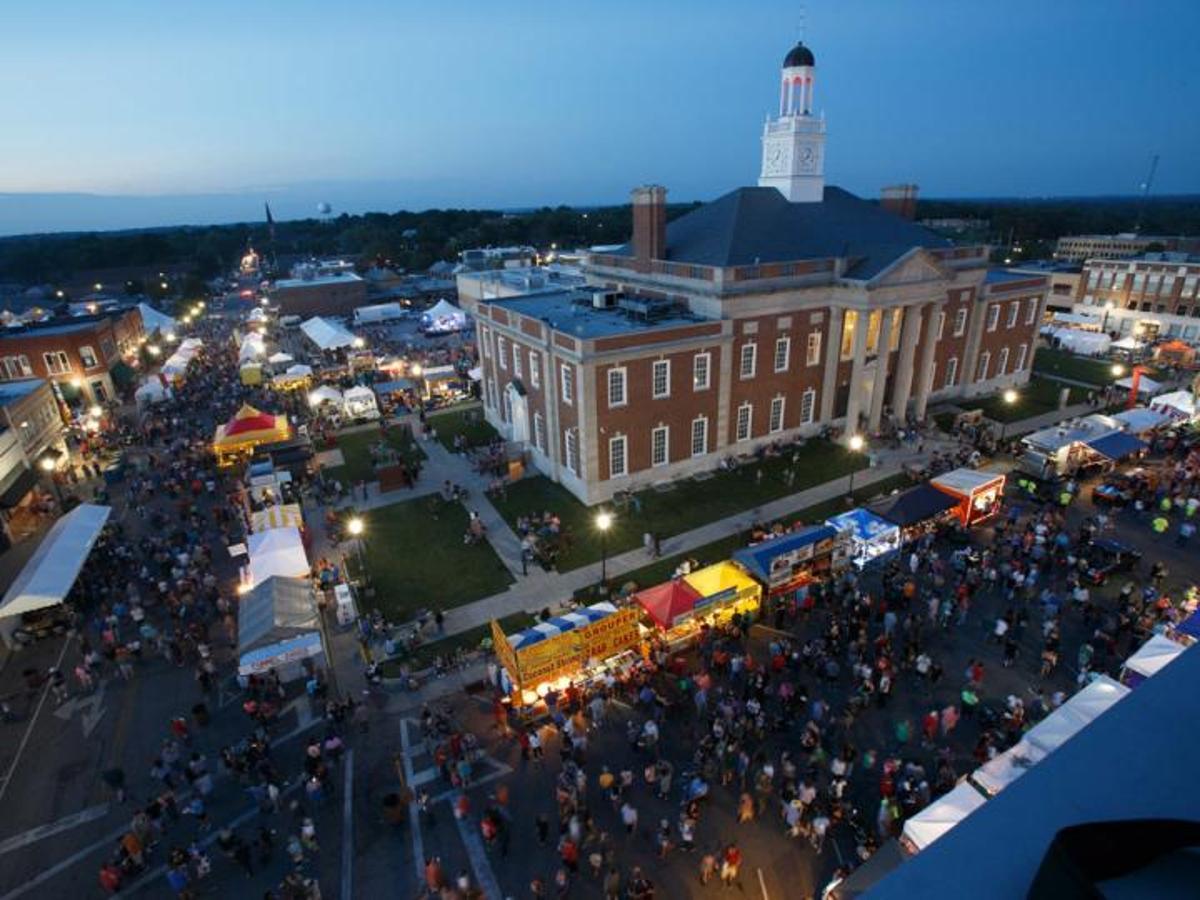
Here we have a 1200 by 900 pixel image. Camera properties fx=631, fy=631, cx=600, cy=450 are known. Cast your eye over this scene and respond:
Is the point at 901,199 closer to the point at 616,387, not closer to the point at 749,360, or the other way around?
the point at 749,360

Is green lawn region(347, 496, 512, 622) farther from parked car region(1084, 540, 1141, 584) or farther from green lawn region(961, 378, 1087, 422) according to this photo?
green lawn region(961, 378, 1087, 422)

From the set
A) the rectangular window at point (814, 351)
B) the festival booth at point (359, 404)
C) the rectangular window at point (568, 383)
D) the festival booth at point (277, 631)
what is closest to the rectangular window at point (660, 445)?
the rectangular window at point (568, 383)

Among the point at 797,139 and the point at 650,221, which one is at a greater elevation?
the point at 797,139

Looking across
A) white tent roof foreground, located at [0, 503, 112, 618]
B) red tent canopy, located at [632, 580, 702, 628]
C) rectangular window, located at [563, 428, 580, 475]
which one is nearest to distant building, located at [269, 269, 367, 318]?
white tent roof foreground, located at [0, 503, 112, 618]

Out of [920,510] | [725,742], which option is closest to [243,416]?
[725,742]

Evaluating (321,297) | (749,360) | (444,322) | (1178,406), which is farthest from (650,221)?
(321,297)

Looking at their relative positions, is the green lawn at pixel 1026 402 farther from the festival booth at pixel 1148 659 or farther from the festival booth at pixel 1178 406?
the festival booth at pixel 1148 659
